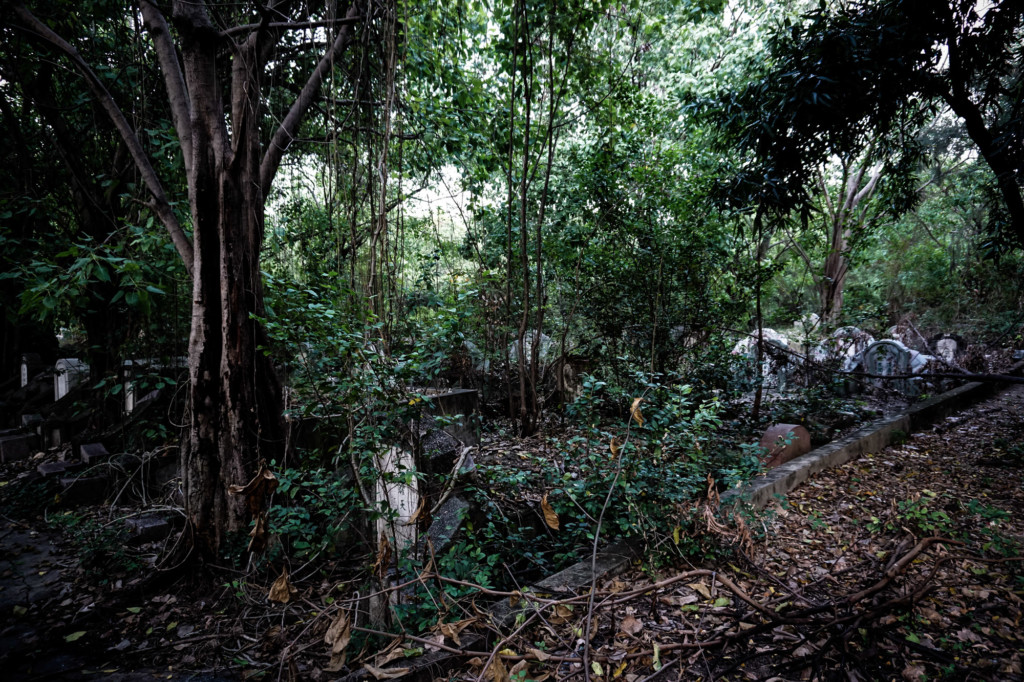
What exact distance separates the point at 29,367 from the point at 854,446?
11.5 metres

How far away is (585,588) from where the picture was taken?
8.48ft

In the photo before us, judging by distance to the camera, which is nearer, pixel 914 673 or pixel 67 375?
pixel 914 673

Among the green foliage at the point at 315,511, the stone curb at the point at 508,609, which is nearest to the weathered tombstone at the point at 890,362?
the stone curb at the point at 508,609

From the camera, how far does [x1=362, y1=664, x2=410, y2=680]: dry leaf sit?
195 cm

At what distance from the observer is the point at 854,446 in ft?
16.6

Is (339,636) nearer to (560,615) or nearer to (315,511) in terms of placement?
(560,615)

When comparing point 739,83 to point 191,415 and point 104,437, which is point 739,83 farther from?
point 104,437

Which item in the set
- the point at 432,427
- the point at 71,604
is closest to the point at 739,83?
the point at 432,427

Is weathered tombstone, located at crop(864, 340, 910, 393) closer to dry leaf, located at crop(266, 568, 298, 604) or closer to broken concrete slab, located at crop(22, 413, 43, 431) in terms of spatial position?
dry leaf, located at crop(266, 568, 298, 604)

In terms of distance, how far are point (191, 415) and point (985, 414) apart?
10067 mm

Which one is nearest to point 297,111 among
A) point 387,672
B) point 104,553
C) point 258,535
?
point 258,535

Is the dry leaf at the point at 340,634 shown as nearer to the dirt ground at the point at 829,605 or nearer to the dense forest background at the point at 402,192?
the dirt ground at the point at 829,605

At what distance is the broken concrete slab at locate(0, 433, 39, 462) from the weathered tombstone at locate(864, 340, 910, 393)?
11.8 meters

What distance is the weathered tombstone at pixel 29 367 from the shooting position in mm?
7332
